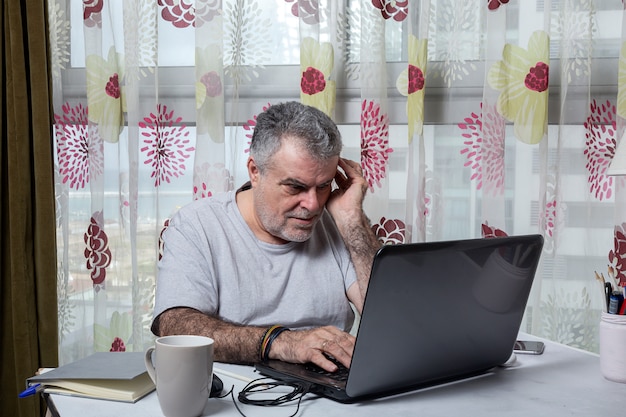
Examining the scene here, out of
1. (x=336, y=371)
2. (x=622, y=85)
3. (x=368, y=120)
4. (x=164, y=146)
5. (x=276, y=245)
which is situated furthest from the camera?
(x=164, y=146)

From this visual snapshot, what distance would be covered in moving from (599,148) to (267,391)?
1383mm

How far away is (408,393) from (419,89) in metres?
1.15

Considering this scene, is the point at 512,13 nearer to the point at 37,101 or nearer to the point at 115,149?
the point at 115,149

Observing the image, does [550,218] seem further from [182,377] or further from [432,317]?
[182,377]

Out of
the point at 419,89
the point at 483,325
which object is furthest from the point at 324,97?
the point at 483,325

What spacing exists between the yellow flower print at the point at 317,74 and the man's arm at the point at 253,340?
850 millimetres

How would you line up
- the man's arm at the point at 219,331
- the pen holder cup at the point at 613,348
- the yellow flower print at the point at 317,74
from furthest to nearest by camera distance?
1. the yellow flower print at the point at 317,74
2. the man's arm at the point at 219,331
3. the pen holder cup at the point at 613,348

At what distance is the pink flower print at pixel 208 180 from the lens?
2.17 metres

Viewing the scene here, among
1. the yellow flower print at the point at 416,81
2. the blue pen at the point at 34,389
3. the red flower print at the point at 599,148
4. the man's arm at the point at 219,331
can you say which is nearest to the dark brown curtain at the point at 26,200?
the man's arm at the point at 219,331

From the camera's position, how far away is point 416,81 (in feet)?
6.84

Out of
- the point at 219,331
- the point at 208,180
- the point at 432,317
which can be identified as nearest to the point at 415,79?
the point at 208,180

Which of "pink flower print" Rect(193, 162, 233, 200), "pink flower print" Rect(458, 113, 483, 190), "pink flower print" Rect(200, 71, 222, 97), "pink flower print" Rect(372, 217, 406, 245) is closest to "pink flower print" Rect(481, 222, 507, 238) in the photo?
"pink flower print" Rect(458, 113, 483, 190)

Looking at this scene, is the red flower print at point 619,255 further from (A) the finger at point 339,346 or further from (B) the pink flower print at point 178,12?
(B) the pink flower print at point 178,12

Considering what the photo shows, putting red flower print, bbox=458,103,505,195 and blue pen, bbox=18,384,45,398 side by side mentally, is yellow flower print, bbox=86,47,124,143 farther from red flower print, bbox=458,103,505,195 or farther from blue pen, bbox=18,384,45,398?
blue pen, bbox=18,384,45,398
